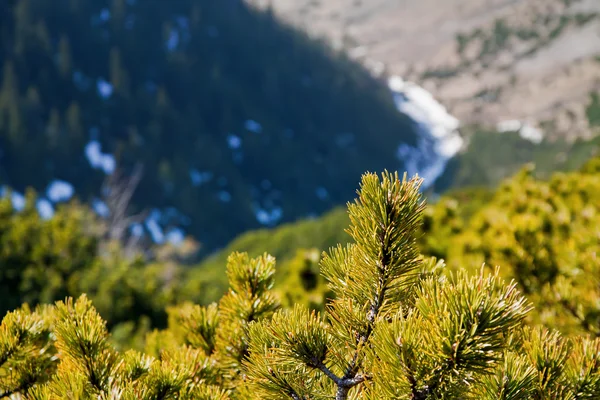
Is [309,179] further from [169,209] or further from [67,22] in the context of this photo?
[67,22]

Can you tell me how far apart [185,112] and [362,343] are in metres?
123

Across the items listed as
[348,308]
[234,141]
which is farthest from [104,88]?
[348,308]

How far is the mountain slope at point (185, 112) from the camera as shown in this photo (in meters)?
78.7

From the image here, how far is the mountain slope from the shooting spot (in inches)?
3098

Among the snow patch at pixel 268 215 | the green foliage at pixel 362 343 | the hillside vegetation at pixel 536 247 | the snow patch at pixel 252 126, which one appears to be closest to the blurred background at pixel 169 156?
the hillside vegetation at pixel 536 247

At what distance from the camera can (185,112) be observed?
4653 inches

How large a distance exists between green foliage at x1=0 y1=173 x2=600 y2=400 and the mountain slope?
38.9 metres

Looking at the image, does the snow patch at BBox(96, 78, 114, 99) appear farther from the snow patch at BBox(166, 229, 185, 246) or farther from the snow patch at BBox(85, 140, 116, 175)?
the snow patch at BBox(166, 229, 185, 246)

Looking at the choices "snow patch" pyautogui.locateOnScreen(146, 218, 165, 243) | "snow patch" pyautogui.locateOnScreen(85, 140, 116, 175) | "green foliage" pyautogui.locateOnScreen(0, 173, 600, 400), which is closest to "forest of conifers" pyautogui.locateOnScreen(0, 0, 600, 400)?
"green foliage" pyautogui.locateOnScreen(0, 173, 600, 400)

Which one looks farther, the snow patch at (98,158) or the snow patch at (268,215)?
the snow patch at (268,215)

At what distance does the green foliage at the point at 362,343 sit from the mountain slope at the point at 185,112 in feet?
127

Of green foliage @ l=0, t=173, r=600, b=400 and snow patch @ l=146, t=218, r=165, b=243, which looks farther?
snow patch @ l=146, t=218, r=165, b=243

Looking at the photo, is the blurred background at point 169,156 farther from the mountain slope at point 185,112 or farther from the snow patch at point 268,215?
the snow patch at point 268,215

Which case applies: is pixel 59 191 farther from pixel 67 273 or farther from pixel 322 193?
pixel 322 193
